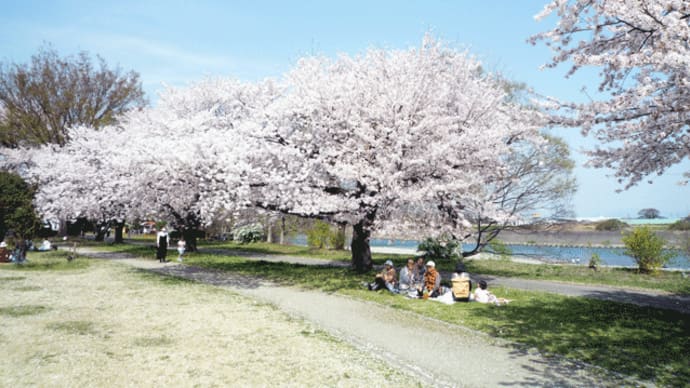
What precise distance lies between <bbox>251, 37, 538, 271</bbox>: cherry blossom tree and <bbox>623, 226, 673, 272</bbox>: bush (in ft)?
25.0

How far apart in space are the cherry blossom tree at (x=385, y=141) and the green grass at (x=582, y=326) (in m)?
3.01

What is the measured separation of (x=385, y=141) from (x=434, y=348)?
27.0ft

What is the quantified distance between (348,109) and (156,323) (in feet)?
30.1

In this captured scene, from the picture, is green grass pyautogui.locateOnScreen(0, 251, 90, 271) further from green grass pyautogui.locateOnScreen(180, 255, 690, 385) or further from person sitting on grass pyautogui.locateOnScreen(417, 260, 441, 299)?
person sitting on grass pyautogui.locateOnScreen(417, 260, 441, 299)

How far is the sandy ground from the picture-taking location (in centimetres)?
596

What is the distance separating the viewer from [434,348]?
7605 millimetres

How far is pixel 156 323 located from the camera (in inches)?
353

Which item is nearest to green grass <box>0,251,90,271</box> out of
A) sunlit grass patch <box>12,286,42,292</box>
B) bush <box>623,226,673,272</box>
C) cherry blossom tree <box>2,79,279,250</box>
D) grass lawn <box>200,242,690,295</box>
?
cherry blossom tree <box>2,79,279,250</box>

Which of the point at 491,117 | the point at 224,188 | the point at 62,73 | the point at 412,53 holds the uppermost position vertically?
the point at 62,73

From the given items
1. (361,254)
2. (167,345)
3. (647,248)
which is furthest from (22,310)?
(647,248)

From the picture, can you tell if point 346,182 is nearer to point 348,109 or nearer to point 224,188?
point 348,109

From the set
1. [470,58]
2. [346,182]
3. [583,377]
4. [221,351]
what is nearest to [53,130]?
[346,182]

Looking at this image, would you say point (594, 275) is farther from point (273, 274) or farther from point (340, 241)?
point (340, 241)

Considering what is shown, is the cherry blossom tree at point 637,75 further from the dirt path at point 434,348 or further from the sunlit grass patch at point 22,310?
the sunlit grass patch at point 22,310
